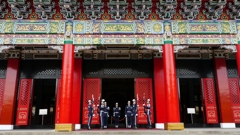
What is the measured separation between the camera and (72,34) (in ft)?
31.9

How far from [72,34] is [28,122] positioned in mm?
5053

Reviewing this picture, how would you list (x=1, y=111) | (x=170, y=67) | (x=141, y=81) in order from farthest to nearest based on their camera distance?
(x=141, y=81), (x=1, y=111), (x=170, y=67)

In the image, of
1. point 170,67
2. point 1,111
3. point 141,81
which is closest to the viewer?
point 170,67

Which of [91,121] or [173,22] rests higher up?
[173,22]

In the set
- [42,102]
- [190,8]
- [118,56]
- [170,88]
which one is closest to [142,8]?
[190,8]

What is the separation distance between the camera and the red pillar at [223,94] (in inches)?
436

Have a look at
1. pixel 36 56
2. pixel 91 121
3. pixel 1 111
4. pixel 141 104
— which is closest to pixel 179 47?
pixel 141 104

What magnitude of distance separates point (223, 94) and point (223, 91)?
0.16m

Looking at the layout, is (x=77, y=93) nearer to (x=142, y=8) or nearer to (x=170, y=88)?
(x=170, y=88)

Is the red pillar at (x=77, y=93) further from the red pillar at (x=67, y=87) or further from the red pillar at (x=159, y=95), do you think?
the red pillar at (x=159, y=95)

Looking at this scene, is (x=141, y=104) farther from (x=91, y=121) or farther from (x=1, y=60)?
(x=1, y=60)

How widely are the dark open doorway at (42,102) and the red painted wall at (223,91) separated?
28.4 feet

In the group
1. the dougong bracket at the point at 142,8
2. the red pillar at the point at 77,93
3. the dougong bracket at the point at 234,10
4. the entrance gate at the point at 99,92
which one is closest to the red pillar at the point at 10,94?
the red pillar at the point at 77,93

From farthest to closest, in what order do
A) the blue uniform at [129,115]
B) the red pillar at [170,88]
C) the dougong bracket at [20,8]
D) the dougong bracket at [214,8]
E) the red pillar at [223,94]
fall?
1. the red pillar at [223,94]
2. the blue uniform at [129,115]
3. the dougong bracket at [214,8]
4. the dougong bracket at [20,8]
5. the red pillar at [170,88]
